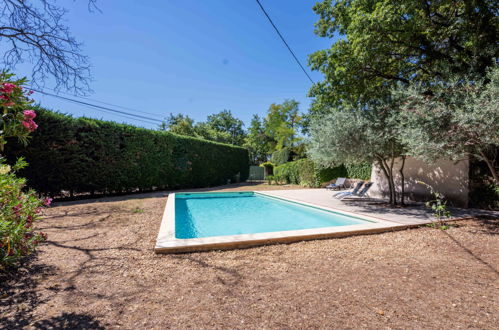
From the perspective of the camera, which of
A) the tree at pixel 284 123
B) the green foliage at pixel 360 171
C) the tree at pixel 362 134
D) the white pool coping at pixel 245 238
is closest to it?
the white pool coping at pixel 245 238

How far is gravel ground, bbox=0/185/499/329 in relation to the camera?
6.47 feet

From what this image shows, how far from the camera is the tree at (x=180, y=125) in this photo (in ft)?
95.1

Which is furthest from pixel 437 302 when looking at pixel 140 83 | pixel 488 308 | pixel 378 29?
pixel 140 83

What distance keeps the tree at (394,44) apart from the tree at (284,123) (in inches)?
846

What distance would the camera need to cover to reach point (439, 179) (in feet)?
26.3

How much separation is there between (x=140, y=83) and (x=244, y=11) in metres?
15.3

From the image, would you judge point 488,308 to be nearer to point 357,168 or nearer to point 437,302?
point 437,302

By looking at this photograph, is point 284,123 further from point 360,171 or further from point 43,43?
point 43,43

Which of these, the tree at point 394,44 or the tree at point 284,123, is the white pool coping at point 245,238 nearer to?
the tree at point 394,44

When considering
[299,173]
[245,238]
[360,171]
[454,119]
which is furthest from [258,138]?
[245,238]

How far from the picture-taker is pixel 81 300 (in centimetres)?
222

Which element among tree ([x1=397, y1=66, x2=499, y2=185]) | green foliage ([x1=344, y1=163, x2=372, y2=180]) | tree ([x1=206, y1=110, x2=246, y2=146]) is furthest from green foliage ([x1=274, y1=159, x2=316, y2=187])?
tree ([x1=206, y1=110, x2=246, y2=146])

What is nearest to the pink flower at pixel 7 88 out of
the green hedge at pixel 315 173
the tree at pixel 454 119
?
the tree at pixel 454 119

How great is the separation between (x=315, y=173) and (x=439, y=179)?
780cm
